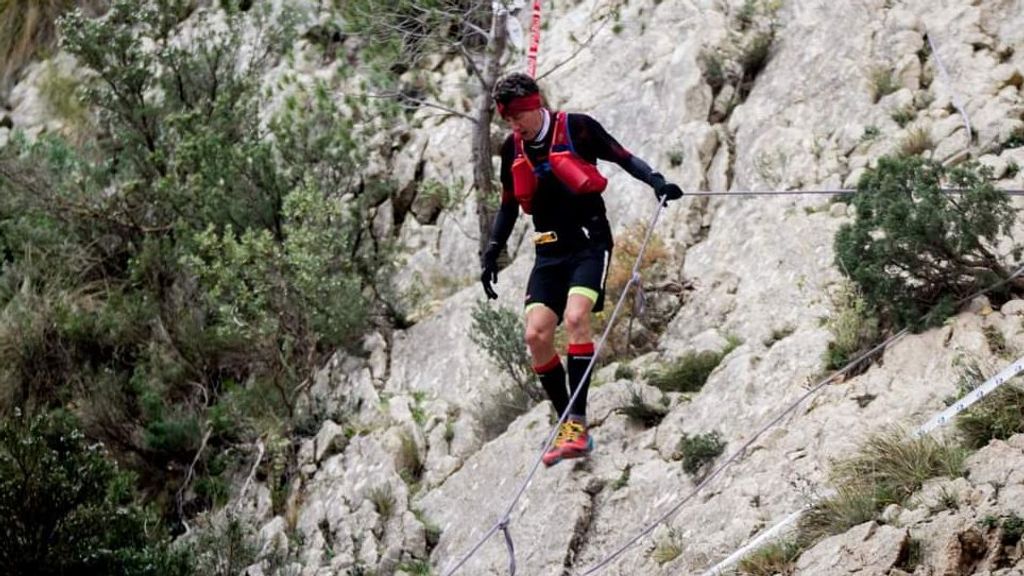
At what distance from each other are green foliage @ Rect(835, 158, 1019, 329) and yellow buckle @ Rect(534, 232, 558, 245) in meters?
1.79

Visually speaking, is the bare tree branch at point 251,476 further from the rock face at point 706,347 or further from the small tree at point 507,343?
the small tree at point 507,343

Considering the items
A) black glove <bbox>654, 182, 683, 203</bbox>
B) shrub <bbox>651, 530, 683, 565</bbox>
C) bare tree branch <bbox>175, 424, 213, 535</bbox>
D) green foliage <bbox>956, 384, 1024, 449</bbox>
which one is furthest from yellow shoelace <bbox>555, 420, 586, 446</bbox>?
bare tree branch <bbox>175, 424, 213, 535</bbox>

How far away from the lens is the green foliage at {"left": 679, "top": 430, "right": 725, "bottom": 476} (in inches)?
270

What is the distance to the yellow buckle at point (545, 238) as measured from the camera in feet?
22.8

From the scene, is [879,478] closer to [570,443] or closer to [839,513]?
[839,513]

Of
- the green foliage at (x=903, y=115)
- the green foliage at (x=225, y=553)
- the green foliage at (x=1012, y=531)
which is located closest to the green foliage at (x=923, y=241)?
the green foliage at (x=1012, y=531)

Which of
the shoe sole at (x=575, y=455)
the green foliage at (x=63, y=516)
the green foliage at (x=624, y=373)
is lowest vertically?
the green foliage at (x=63, y=516)

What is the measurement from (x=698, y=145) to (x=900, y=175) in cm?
379

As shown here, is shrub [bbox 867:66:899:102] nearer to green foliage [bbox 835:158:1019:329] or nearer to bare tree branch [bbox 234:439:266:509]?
green foliage [bbox 835:158:1019:329]

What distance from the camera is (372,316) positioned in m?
11.7

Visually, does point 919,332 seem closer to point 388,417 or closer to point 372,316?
point 388,417

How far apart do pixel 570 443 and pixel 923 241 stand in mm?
2343

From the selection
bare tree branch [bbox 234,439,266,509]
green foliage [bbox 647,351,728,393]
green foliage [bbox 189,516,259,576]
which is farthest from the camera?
bare tree branch [bbox 234,439,266,509]

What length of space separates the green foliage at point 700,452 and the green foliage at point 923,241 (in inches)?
49.5
